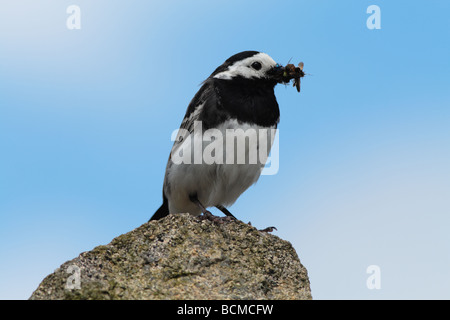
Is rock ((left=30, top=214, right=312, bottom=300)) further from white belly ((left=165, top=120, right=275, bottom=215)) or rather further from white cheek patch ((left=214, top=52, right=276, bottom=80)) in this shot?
white cheek patch ((left=214, top=52, right=276, bottom=80))

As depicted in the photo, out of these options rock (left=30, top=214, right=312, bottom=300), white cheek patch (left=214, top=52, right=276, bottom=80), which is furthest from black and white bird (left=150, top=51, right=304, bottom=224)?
rock (left=30, top=214, right=312, bottom=300)

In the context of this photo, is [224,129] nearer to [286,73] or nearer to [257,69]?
[257,69]

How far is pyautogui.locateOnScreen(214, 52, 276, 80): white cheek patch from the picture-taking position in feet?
27.6

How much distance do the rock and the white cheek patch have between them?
2.71 m

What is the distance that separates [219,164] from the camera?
779 cm

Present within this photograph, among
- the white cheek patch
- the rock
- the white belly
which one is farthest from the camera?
the white cheek patch

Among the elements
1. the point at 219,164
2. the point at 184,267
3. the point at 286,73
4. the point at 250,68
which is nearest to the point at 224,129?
the point at 219,164

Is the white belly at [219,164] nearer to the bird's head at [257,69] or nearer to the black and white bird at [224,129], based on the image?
the black and white bird at [224,129]

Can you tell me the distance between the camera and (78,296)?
5.02 metres

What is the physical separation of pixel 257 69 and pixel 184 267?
372cm

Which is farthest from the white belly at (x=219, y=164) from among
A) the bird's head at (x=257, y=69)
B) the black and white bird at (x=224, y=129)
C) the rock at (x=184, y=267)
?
the rock at (x=184, y=267)

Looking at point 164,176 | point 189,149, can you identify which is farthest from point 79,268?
point 164,176
